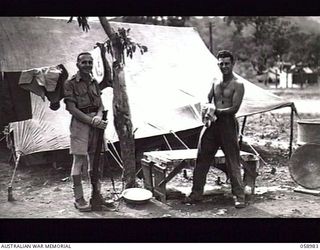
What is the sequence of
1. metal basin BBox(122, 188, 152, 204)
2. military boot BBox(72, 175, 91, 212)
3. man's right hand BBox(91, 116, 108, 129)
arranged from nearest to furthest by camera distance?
man's right hand BBox(91, 116, 108, 129), military boot BBox(72, 175, 91, 212), metal basin BBox(122, 188, 152, 204)

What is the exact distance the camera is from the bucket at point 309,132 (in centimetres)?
585

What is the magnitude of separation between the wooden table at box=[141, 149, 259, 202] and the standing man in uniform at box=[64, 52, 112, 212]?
35.9 inches

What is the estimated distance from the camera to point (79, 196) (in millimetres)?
4961

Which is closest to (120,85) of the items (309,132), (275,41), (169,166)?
(169,166)

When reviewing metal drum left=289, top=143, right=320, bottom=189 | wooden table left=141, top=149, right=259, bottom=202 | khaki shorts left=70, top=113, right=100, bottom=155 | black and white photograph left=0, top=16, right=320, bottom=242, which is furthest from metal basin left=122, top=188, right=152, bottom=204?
metal drum left=289, top=143, right=320, bottom=189

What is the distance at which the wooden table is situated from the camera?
17.4 ft

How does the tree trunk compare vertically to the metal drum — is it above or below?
above

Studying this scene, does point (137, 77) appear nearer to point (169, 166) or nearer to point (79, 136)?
point (169, 166)

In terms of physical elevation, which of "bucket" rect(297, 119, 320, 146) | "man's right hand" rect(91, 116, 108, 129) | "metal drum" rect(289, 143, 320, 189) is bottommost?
"metal drum" rect(289, 143, 320, 189)

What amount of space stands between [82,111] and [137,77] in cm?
315

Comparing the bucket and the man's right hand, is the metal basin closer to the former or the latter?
the man's right hand

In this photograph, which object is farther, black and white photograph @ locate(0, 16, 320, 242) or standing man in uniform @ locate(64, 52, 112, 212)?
black and white photograph @ locate(0, 16, 320, 242)

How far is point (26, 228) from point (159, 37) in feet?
17.8

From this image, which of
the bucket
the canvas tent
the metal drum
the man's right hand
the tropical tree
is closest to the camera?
the man's right hand
